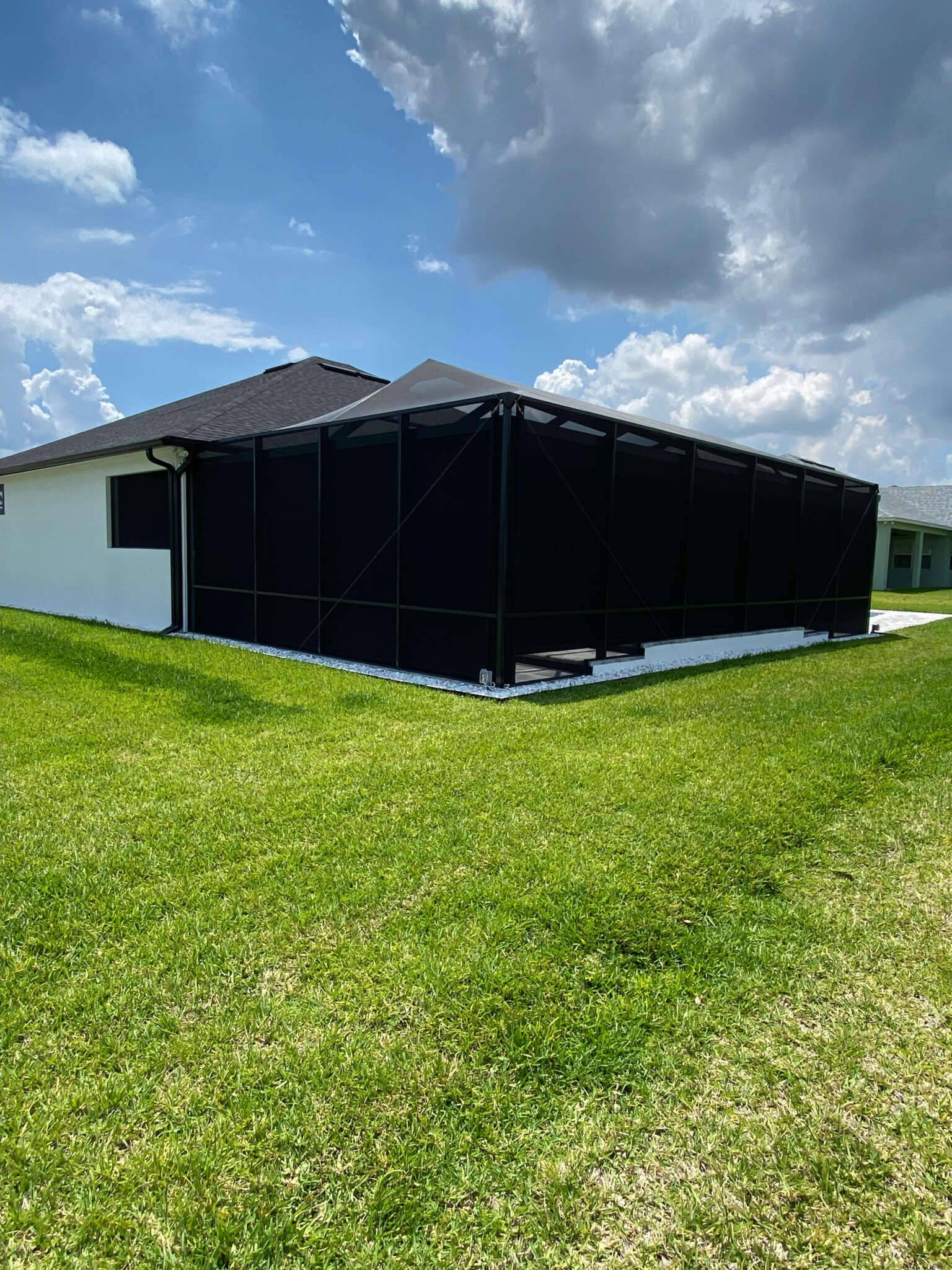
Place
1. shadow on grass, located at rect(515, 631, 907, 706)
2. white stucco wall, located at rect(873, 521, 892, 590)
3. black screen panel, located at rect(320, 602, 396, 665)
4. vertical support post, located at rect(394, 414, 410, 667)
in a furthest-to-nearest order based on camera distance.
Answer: white stucco wall, located at rect(873, 521, 892, 590) < black screen panel, located at rect(320, 602, 396, 665) < vertical support post, located at rect(394, 414, 410, 667) < shadow on grass, located at rect(515, 631, 907, 706)

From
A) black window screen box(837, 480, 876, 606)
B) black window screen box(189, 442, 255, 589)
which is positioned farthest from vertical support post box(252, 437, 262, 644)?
black window screen box(837, 480, 876, 606)

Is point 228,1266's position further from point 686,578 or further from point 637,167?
point 637,167

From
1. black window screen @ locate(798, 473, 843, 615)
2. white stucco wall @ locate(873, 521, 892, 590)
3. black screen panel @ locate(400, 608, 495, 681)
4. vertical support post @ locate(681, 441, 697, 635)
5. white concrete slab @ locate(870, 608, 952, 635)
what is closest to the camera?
black screen panel @ locate(400, 608, 495, 681)

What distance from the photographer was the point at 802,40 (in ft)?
32.6

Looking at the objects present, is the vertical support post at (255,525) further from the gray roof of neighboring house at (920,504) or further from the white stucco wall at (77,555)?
the gray roof of neighboring house at (920,504)

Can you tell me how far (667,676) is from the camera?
8.00m

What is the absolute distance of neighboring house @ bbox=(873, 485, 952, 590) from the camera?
94.2ft

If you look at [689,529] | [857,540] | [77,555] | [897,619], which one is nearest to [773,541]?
[689,529]

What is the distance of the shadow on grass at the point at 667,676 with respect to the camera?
668 cm

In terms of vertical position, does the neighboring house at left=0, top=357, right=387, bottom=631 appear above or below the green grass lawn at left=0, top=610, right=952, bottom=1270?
above

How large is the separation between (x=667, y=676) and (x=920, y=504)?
1365 inches

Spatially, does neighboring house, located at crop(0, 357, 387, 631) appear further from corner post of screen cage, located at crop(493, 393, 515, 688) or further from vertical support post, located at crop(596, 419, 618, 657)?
vertical support post, located at crop(596, 419, 618, 657)

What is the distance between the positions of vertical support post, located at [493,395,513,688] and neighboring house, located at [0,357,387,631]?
5025 mm

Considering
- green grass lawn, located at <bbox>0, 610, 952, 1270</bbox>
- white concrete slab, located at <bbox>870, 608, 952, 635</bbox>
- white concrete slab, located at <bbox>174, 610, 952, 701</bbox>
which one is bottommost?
green grass lawn, located at <bbox>0, 610, 952, 1270</bbox>
